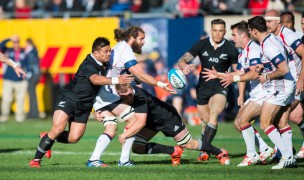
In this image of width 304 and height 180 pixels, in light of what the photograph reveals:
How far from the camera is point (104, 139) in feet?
43.0

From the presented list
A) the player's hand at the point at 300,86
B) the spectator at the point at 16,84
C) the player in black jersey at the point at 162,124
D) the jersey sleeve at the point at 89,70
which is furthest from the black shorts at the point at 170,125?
the spectator at the point at 16,84

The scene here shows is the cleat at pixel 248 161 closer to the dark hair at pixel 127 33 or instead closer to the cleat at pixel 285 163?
the cleat at pixel 285 163

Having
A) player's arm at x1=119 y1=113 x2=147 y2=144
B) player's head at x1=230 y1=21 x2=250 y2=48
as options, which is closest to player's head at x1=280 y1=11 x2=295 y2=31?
player's head at x1=230 y1=21 x2=250 y2=48

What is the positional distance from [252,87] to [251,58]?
67 centimetres

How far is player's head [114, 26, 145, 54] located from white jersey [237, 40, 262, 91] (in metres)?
1.80

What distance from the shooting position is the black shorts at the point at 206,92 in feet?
48.6

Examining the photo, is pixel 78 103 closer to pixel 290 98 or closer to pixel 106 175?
pixel 106 175

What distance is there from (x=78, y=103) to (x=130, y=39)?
1336 mm

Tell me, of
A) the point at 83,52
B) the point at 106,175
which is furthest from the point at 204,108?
the point at 83,52

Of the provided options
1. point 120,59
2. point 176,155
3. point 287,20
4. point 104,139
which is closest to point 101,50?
point 120,59

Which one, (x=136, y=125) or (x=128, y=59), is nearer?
(x=128, y=59)

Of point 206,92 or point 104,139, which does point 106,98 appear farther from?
point 206,92

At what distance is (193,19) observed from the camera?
25.0m

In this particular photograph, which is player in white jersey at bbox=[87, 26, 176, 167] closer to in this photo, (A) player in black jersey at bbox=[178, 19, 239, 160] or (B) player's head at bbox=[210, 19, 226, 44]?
(A) player in black jersey at bbox=[178, 19, 239, 160]
